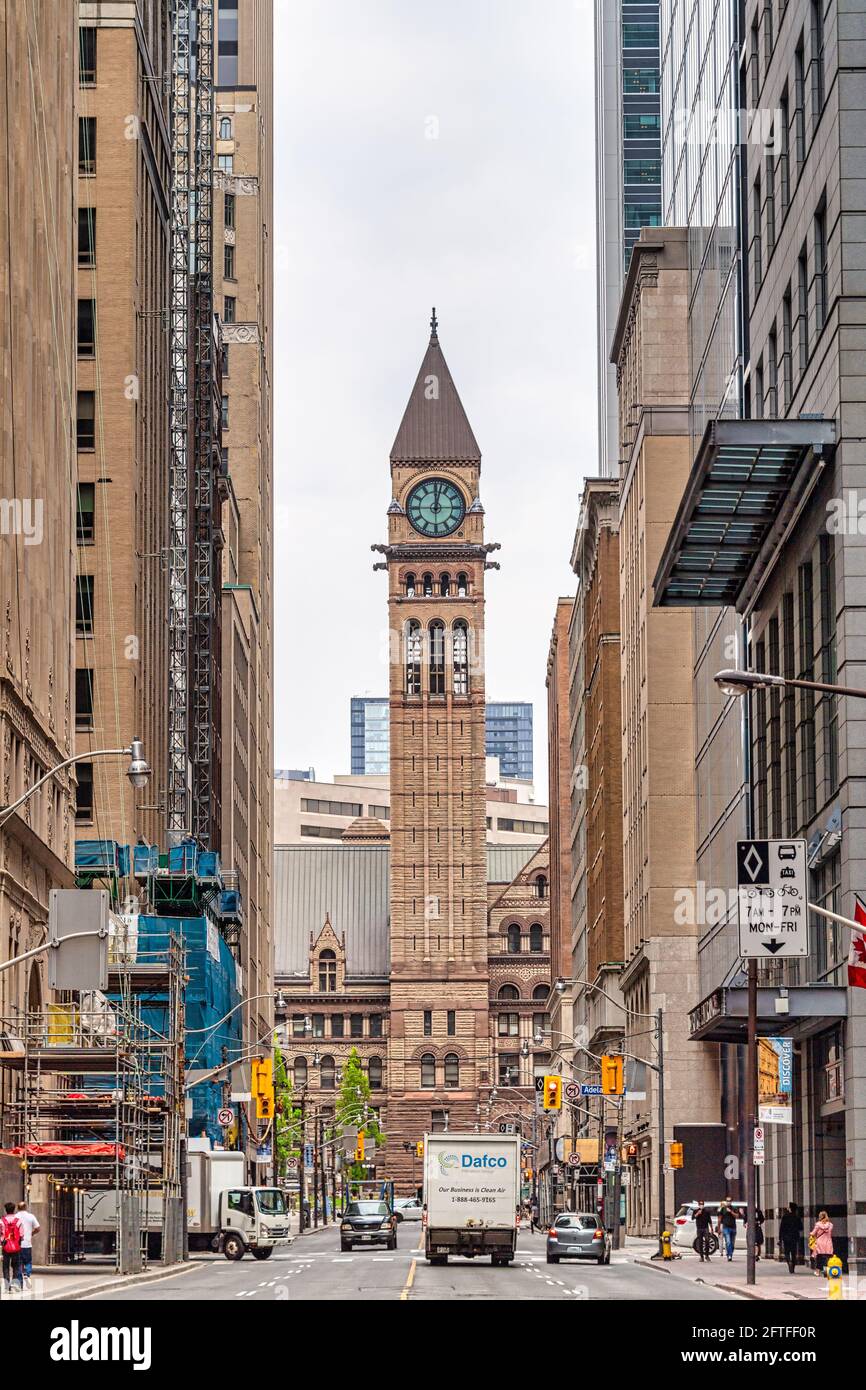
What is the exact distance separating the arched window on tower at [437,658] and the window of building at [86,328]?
104 m

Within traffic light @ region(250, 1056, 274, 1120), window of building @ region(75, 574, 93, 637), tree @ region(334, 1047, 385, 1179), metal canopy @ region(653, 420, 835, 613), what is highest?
window of building @ region(75, 574, 93, 637)

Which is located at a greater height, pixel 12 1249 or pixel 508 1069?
pixel 12 1249

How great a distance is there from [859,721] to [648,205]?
426 feet

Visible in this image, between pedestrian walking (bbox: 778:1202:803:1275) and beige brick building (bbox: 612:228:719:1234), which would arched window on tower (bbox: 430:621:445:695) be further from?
pedestrian walking (bbox: 778:1202:803:1275)

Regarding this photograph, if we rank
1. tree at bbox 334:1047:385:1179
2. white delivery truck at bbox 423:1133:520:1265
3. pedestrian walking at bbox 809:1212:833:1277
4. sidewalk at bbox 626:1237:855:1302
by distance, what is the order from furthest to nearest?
tree at bbox 334:1047:385:1179, white delivery truck at bbox 423:1133:520:1265, pedestrian walking at bbox 809:1212:833:1277, sidewalk at bbox 626:1237:855:1302

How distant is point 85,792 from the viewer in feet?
279

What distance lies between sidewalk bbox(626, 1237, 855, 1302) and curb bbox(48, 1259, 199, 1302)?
1088 cm

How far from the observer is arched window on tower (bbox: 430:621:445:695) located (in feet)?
618

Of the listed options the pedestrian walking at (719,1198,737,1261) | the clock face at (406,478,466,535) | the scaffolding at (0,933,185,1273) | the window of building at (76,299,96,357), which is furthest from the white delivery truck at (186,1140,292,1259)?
the clock face at (406,478,466,535)

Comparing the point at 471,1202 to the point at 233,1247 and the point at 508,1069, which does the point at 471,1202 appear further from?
the point at 508,1069

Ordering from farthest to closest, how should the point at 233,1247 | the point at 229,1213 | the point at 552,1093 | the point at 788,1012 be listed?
the point at 552,1093
the point at 229,1213
the point at 233,1247
the point at 788,1012

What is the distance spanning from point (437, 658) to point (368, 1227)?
12128cm

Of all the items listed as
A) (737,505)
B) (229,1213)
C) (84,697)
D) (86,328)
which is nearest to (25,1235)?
(737,505)

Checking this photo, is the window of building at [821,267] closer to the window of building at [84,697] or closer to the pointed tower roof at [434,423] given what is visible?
the window of building at [84,697]
